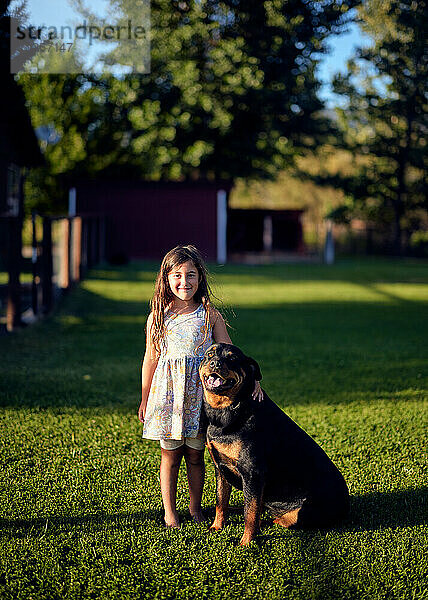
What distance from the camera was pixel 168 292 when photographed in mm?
3596

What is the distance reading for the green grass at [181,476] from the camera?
2.93 m

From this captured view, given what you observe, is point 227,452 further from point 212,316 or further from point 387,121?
point 387,121

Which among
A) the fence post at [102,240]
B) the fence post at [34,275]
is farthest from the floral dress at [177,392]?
the fence post at [102,240]

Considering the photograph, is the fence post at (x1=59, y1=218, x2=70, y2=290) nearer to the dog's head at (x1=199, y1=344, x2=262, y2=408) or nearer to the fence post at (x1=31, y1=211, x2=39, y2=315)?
the fence post at (x1=31, y1=211, x2=39, y2=315)

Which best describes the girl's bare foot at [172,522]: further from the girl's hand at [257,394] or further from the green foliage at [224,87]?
the green foliage at [224,87]

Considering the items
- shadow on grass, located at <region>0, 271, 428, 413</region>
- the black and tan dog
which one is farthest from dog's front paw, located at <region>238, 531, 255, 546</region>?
shadow on grass, located at <region>0, 271, 428, 413</region>

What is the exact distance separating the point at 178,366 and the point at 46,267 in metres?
7.85

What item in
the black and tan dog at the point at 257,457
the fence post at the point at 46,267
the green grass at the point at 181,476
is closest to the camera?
the green grass at the point at 181,476

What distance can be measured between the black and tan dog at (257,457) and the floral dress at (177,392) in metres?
0.18

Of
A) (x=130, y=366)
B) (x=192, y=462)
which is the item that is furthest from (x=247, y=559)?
(x=130, y=366)

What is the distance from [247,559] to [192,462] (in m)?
0.60

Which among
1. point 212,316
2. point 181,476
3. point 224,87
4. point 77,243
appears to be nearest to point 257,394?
point 212,316

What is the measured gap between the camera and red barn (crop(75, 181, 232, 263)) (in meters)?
27.0

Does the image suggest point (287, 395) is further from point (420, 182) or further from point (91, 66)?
point (91, 66)
